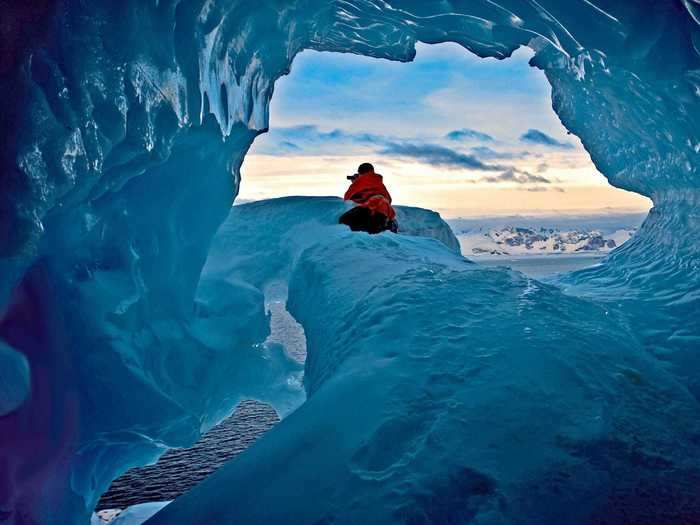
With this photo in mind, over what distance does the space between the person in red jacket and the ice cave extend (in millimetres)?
973

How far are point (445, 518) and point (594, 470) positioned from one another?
0.52m

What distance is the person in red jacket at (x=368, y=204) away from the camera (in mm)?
6379

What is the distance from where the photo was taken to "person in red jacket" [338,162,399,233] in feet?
20.9

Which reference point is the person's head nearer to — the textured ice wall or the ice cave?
the ice cave

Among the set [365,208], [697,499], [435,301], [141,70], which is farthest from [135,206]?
[365,208]

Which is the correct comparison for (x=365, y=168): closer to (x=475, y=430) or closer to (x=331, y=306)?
(x=331, y=306)

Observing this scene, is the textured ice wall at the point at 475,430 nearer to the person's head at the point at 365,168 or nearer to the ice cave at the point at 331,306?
the ice cave at the point at 331,306

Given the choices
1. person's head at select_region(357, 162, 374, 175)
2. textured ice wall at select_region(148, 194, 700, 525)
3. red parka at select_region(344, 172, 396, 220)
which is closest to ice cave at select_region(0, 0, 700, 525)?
textured ice wall at select_region(148, 194, 700, 525)

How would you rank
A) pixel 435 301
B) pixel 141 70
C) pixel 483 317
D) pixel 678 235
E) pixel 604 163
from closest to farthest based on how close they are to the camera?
pixel 141 70
pixel 483 317
pixel 435 301
pixel 678 235
pixel 604 163

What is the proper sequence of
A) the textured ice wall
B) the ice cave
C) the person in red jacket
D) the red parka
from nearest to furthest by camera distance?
the textured ice wall < the ice cave < the person in red jacket < the red parka

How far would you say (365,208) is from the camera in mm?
6477

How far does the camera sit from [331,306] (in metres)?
3.78

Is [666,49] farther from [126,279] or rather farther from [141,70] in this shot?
[126,279]

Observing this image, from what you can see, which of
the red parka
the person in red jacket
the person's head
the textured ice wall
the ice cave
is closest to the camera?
the textured ice wall
